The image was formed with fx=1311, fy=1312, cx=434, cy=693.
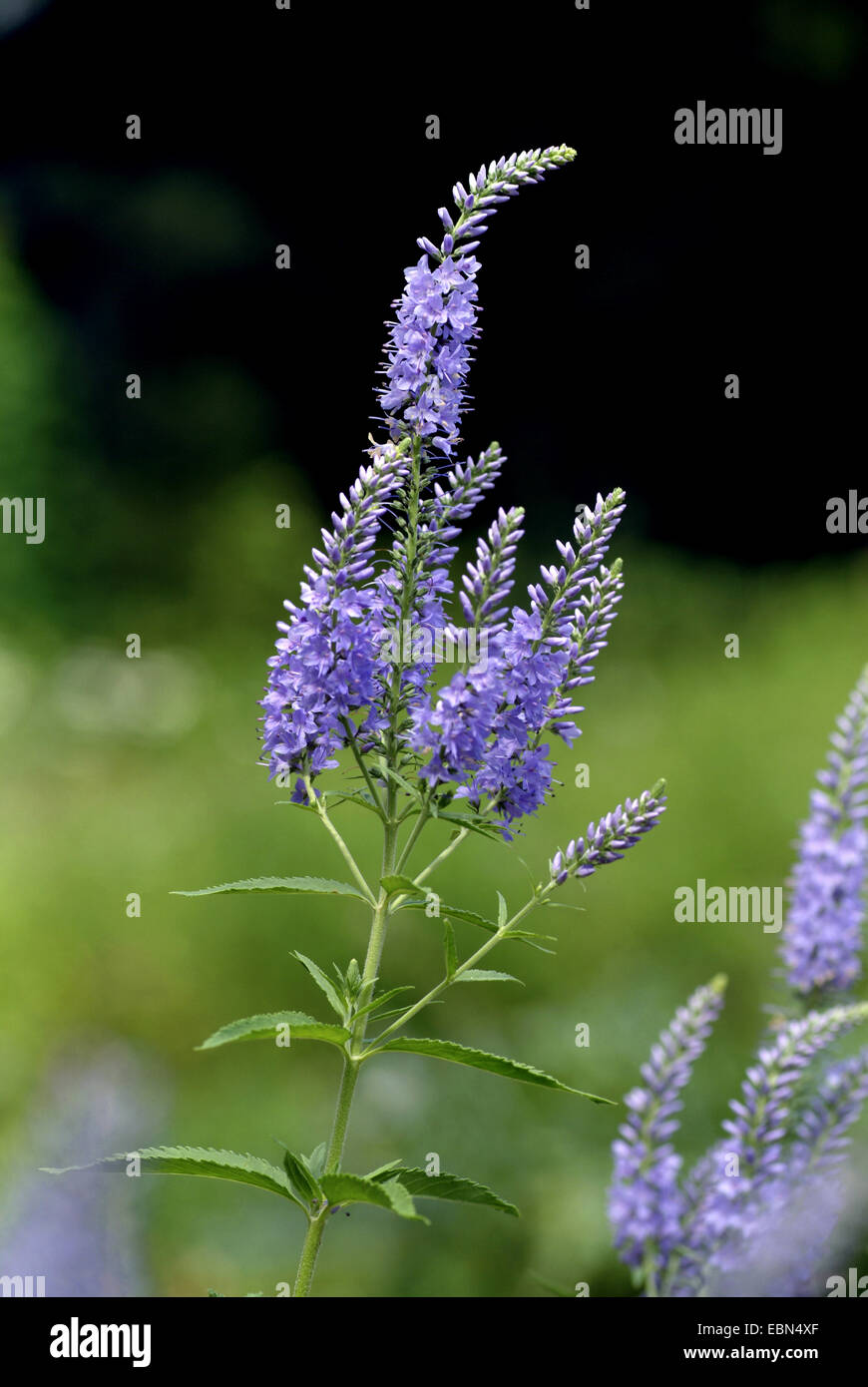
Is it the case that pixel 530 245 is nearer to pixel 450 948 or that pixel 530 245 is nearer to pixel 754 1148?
pixel 754 1148

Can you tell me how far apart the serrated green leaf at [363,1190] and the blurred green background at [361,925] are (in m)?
2.02

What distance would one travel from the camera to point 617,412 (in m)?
13.4

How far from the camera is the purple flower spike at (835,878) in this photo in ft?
7.79

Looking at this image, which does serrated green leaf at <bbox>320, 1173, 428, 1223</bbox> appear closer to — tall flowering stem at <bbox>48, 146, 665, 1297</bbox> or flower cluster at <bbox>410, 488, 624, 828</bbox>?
tall flowering stem at <bbox>48, 146, 665, 1297</bbox>

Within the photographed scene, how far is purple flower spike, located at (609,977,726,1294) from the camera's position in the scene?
1.85 metres

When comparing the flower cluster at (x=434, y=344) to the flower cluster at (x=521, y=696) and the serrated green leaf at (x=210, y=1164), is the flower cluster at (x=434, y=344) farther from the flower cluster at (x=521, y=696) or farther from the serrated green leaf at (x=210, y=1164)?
the serrated green leaf at (x=210, y=1164)

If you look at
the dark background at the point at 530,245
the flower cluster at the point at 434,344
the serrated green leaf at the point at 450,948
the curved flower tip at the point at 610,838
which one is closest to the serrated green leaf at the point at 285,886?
the serrated green leaf at the point at 450,948

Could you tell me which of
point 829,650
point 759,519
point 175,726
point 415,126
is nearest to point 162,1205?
point 175,726

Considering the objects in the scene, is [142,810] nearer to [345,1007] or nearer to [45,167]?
[345,1007]

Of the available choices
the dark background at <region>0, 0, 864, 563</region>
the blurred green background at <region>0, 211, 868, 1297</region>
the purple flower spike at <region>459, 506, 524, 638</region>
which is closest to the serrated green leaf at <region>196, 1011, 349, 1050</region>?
the purple flower spike at <region>459, 506, 524, 638</region>

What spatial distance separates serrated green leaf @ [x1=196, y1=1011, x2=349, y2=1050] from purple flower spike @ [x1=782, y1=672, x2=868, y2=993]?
1186 millimetres

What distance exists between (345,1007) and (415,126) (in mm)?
13129

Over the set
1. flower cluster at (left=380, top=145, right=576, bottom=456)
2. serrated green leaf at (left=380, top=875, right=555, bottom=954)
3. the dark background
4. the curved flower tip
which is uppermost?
the dark background
